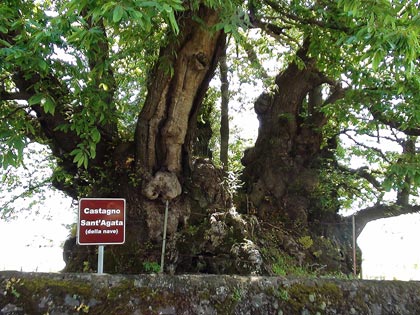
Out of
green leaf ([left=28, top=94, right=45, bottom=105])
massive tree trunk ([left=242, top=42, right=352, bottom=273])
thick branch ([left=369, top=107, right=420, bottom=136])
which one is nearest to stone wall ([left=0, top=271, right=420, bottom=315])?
green leaf ([left=28, top=94, right=45, bottom=105])

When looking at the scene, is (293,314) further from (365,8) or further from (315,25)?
(315,25)

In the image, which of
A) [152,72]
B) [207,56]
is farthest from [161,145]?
[207,56]

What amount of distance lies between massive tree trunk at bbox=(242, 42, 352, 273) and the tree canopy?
0.10ft

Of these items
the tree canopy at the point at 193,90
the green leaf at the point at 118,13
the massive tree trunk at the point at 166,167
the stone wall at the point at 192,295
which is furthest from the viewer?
the massive tree trunk at the point at 166,167

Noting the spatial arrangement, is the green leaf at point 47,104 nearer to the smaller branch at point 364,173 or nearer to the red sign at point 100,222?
the red sign at point 100,222

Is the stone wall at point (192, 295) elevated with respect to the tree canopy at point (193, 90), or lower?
lower

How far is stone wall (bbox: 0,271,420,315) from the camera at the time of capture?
2666 mm

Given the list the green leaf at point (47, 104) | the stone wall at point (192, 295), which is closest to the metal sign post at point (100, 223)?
the stone wall at point (192, 295)

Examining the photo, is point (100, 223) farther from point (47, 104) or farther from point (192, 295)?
point (47, 104)

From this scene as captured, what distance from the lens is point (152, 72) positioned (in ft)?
20.1

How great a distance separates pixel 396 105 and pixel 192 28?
122 inches

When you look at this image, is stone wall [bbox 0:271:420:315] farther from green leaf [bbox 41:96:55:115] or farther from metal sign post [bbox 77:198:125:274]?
green leaf [bbox 41:96:55:115]

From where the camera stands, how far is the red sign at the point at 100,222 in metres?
3.50

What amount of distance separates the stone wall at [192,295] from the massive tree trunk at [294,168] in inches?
168
